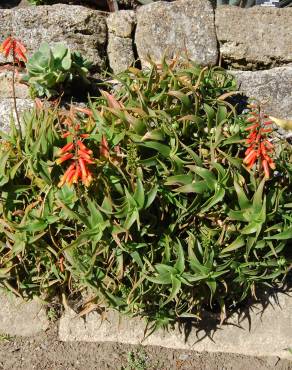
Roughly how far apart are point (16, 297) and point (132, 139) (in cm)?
125

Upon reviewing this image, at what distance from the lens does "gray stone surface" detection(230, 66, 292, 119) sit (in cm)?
334

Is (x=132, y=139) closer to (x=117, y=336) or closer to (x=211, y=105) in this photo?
(x=211, y=105)

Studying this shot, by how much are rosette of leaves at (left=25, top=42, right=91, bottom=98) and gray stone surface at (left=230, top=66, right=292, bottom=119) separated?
3.03 ft

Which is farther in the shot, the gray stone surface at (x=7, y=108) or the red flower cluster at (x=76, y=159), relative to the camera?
the gray stone surface at (x=7, y=108)

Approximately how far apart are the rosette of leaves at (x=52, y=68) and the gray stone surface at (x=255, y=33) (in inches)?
34.0

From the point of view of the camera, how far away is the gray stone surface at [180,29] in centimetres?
346

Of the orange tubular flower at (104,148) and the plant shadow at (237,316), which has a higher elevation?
the orange tubular flower at (104,148)

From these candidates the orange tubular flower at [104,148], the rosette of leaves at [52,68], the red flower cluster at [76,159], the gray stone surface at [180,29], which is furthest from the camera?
the gray stone surface at [180,29]

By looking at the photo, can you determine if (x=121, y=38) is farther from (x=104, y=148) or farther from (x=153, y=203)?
(x=153, y=203)

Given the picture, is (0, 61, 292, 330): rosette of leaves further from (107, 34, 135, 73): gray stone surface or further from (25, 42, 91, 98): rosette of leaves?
(107, 34, 135, 73): gray stone surface

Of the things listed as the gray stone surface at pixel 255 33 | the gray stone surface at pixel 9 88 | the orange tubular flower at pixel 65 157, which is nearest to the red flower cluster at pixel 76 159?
the orange tubular flower at pixel 65 157

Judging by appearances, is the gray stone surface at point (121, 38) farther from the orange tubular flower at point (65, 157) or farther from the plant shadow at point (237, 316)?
the plant shadow at point (237, 316)

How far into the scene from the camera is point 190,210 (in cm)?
280

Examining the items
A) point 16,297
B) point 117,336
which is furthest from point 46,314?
point 117,336
